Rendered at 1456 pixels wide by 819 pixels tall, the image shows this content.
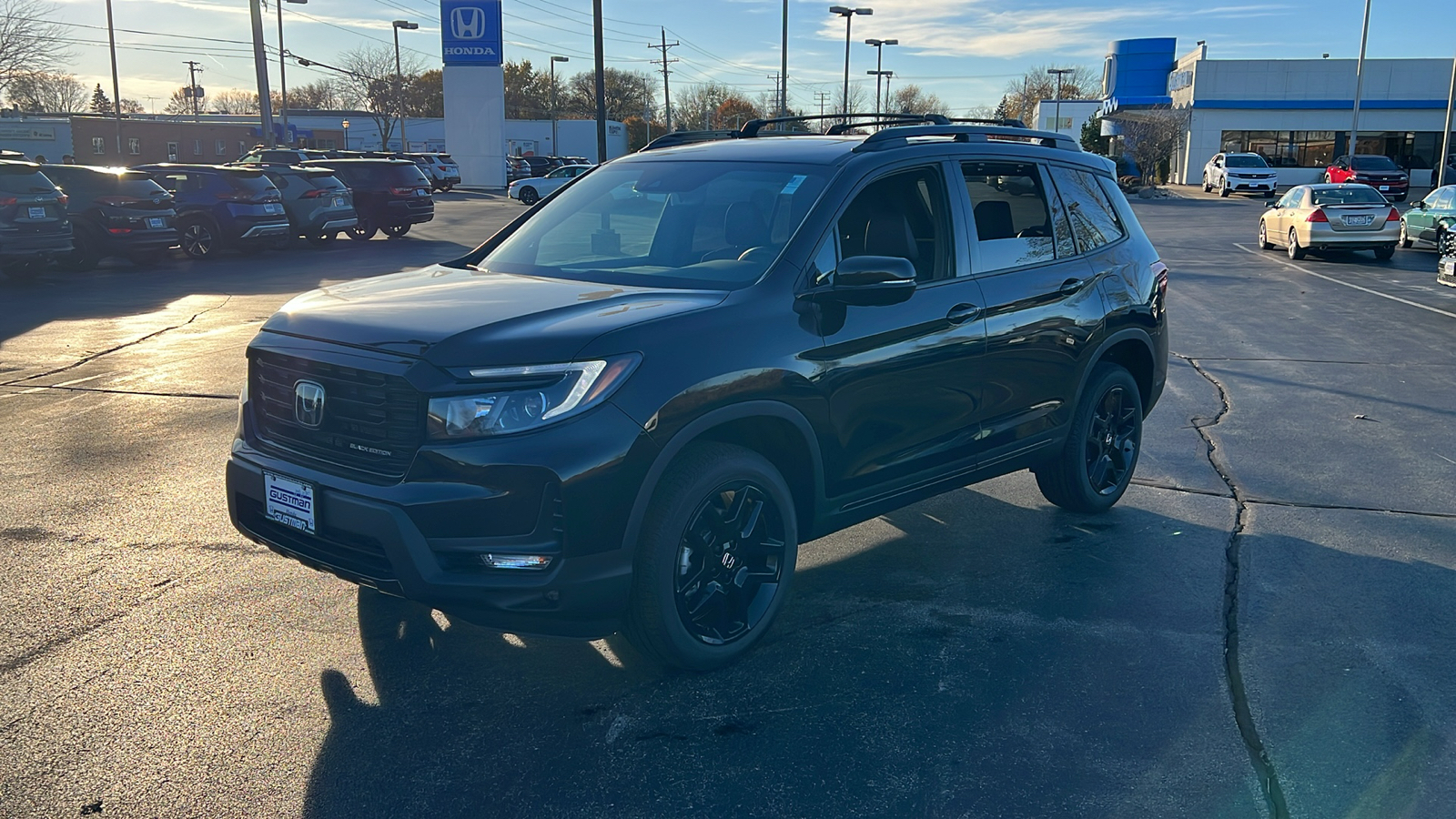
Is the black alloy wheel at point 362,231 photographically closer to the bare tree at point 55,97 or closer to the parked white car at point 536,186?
the parked white car at point 536,186

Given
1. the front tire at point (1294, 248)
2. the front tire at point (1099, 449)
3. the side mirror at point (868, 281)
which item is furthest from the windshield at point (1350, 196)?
the side mirror at point (868, 281)

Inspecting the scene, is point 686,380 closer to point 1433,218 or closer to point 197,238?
point 197,238

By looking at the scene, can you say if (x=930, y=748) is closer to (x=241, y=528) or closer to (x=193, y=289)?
(x=241, y=528)

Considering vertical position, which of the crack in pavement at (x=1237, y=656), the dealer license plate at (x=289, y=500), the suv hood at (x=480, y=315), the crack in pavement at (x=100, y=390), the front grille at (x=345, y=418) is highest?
the suv hood at (x=480, y=315)

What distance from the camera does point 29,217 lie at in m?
16.1

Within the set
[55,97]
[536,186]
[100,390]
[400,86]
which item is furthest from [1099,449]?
[55,97]

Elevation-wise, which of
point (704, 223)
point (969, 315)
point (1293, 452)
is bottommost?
point (1293, 452)

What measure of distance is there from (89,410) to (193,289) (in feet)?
28.4

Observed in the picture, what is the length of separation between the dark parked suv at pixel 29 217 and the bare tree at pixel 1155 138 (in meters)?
53.1

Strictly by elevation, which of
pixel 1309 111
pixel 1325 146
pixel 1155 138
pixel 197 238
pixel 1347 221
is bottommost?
pixel 197 238

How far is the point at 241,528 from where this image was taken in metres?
4.21

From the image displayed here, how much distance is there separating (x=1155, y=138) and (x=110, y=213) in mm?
54814

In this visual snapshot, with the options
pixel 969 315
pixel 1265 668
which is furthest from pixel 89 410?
pixel 1265 668

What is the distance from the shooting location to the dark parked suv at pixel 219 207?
20984mm
